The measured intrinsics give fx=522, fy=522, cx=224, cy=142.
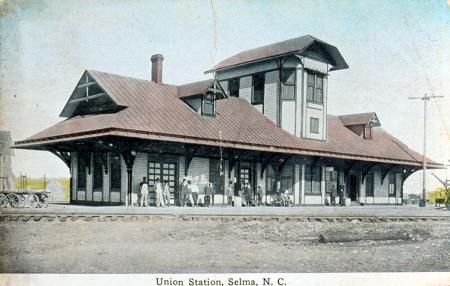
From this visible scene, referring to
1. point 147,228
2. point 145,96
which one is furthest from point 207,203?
point 147,228

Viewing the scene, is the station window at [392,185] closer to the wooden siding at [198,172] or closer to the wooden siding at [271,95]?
the wooden siding at [271,95]

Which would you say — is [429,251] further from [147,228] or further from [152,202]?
[152,202]

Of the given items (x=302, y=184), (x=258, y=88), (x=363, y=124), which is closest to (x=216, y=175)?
(x=302, y=184)

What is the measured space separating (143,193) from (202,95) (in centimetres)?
388

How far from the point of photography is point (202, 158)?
16531 millimetres

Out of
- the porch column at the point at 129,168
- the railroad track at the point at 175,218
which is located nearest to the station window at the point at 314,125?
the railroad track at the point at 175,218

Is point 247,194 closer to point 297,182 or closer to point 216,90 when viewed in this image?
point 297,182

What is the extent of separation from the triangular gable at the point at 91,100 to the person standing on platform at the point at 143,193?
2244 mm

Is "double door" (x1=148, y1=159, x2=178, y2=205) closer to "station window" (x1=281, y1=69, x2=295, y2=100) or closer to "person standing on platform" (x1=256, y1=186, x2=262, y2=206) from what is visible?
A: "person standing on platform" (x1=256, y1=186, x2=262, y2=206)

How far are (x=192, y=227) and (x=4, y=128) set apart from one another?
4.38 meters

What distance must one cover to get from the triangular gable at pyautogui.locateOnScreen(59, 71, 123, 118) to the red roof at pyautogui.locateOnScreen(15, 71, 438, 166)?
0.20 meters

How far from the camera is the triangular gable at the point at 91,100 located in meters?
15.0

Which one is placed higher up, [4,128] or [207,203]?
[4,128]

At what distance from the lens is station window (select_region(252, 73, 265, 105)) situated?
20812 mm
